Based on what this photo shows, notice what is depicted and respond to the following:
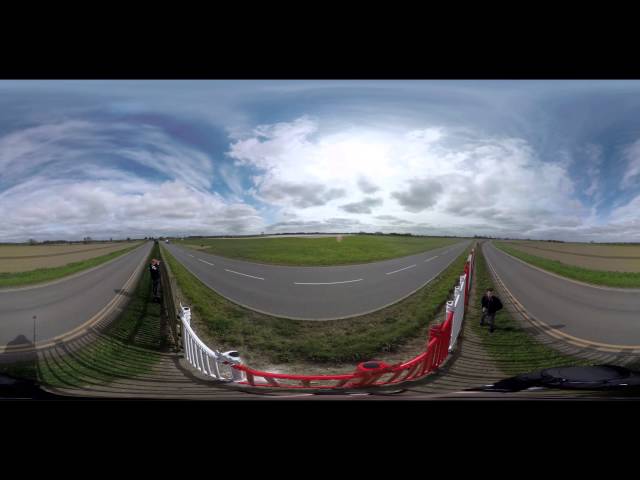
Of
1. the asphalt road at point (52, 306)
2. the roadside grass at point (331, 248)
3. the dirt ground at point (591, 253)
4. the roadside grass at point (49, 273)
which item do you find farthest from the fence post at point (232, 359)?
the dirt ground at point (591, 253)

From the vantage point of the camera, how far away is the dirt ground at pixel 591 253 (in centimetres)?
191

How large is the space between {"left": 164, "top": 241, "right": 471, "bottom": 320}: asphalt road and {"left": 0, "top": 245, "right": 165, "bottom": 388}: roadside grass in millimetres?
773

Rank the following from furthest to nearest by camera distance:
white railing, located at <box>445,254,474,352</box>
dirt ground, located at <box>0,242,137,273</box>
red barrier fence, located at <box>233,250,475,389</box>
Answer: dirt ground, located at <box>0,242,137,273</box> < white railing, located at <box>445,254,474,352</box> < red barrier fence, located at <box>233,250,475,389</box>

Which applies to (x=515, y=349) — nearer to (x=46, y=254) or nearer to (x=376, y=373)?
(x=376, y=373)

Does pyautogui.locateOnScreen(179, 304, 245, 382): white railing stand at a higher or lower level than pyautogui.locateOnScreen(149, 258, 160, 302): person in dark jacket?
lower

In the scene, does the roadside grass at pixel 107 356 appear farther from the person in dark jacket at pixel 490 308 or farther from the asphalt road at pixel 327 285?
the person in dark jacket at pixel 490 308

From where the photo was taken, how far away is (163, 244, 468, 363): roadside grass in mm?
1671

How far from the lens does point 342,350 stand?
5.48 ft

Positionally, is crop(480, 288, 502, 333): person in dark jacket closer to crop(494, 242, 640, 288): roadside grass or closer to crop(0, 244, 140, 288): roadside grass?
crop(494, 242, 640, 288): roadside grass

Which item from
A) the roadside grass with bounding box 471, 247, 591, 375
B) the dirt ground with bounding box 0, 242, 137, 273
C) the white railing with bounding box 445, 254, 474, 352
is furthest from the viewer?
the dirt ground with bounding box 0, 242, 137, 273

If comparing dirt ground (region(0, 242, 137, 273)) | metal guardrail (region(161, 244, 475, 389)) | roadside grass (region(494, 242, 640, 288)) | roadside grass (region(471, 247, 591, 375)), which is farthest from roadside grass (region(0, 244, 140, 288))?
roadside grass (region(494, 242, 640, 288))

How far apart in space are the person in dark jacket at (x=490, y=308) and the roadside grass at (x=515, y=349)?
4cm
